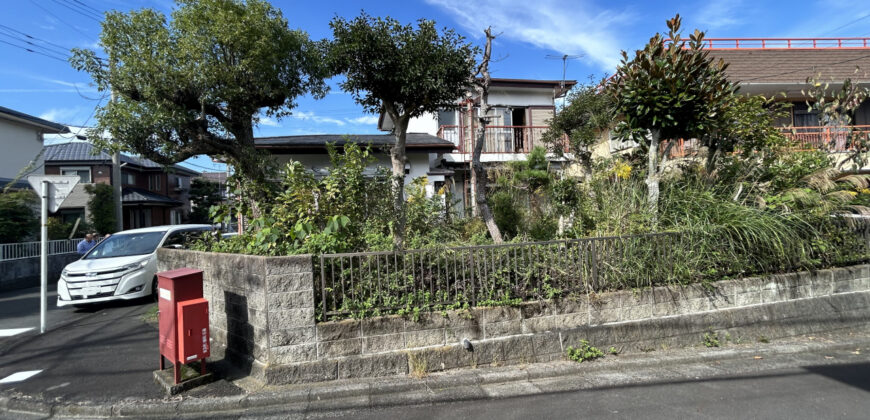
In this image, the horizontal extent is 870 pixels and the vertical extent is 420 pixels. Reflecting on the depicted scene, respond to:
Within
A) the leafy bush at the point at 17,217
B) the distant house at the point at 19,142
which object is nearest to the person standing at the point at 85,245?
the leafy bush at the point at 17,217

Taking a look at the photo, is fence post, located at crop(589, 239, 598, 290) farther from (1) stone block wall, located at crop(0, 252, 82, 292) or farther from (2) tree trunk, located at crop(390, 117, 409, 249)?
(1) stone block wall, located at crop(0, 252, 82, 292)

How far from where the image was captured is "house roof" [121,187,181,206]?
72.5 feet

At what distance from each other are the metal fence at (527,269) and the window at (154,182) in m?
28.7

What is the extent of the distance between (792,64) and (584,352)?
15.0m

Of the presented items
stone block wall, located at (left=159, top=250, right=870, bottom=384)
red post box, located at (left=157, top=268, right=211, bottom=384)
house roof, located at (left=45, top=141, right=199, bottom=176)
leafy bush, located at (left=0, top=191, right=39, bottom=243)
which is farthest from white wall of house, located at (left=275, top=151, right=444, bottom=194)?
house roof, located at (left=45, top=141, right=199, bottom=176)

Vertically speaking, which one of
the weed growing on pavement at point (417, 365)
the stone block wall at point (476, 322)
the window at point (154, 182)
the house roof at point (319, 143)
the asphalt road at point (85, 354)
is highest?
the window at point (154, 182)

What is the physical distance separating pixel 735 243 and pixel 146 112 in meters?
8.46

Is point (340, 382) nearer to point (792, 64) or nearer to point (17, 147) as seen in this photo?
point (792, 64)

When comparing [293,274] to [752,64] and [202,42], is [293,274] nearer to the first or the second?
[202,42]

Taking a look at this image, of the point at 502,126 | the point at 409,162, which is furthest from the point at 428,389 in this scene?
the point at 502,126

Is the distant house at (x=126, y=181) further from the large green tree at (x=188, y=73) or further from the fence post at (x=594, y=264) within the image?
the fence post at (x=594, y=264)

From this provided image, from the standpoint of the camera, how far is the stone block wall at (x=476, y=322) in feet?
12.7

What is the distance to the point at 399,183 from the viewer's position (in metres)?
5.11

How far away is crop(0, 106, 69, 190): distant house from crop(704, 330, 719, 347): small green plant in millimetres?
21519
